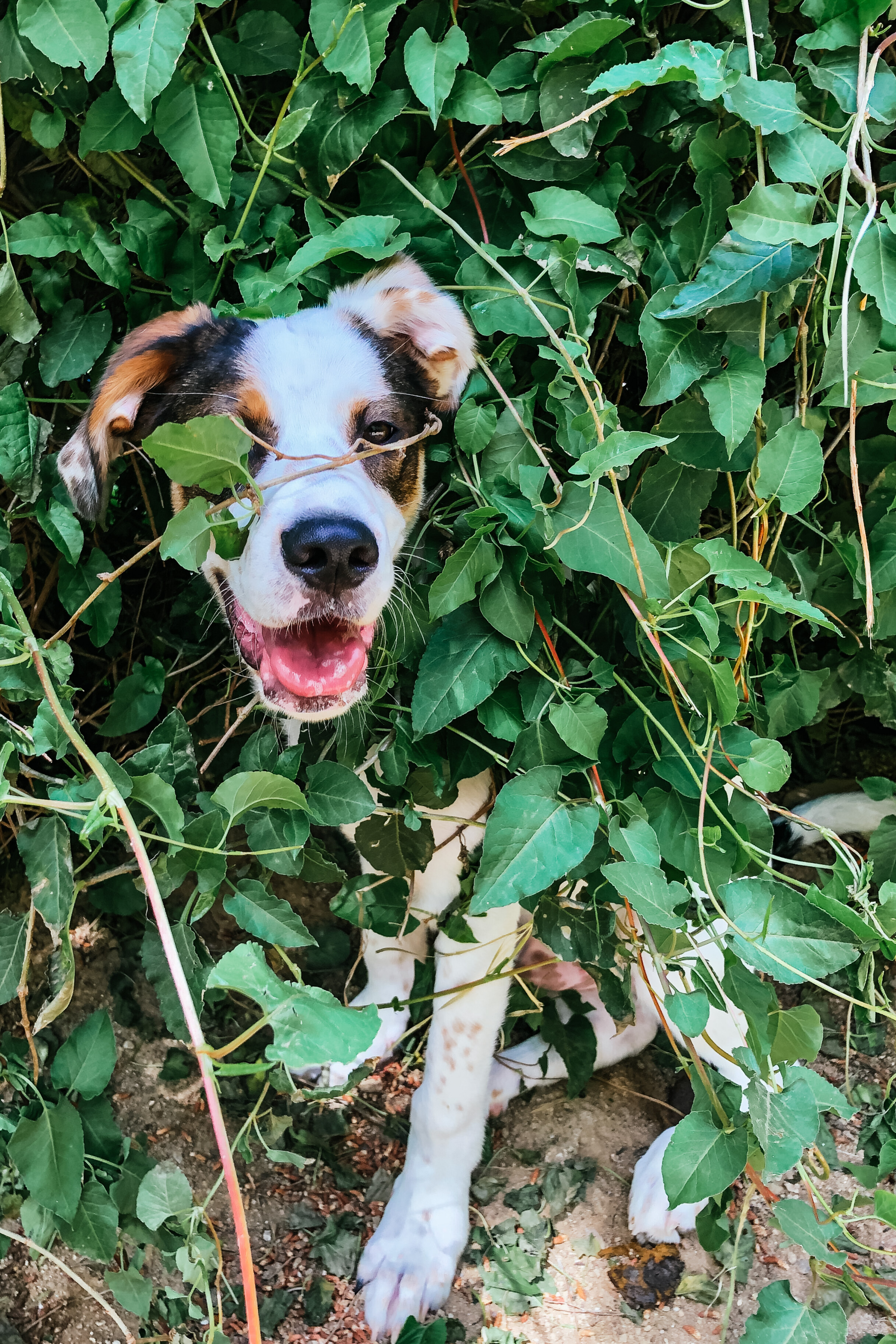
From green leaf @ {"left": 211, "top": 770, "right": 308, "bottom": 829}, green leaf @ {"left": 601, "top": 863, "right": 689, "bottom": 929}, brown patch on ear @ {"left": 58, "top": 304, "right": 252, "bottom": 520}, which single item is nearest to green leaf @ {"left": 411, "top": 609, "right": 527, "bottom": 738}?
green leaf @ {"left": 211, "top": 770, "right": 308, "bottom": 829}

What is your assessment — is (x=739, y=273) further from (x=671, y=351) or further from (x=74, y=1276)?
(x=74, y=1276)

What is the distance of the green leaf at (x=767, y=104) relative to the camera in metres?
1.23

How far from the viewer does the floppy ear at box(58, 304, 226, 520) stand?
1631 millimetres

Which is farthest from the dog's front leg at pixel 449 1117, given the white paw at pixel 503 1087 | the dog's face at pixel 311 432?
the dog's face at pixel 311 432

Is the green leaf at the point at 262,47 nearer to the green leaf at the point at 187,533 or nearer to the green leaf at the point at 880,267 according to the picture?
the green leaf at the point at 187,533

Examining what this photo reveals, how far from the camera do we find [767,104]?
124 cm

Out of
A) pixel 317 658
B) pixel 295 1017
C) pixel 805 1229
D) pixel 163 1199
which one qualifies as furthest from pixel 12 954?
pixel 805 1229

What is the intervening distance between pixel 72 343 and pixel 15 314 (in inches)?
5.0

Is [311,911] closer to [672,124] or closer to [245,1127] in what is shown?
[245,1127]

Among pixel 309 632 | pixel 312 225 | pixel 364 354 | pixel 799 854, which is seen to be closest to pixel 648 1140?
pixel 799 854

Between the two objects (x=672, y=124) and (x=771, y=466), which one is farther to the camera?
(x=672, y=124)

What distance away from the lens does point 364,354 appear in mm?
1732

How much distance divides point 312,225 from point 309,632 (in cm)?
62

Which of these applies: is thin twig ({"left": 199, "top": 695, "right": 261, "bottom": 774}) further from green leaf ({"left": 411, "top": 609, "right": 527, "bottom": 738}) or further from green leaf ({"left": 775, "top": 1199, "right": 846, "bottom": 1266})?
green leaf ({"left": 775, "top": 1199, "right": 846, "bottom": 1266})
